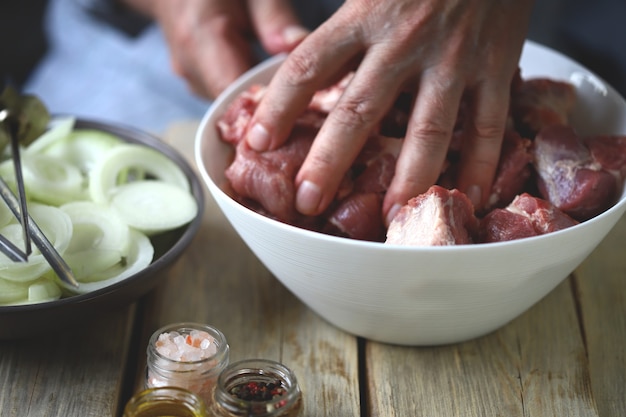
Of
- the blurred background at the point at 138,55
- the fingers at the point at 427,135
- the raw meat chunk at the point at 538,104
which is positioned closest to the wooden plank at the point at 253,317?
the fingers at the point at 427,135

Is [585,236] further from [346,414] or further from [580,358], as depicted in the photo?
[346,414]

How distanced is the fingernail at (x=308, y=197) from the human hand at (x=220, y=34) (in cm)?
67

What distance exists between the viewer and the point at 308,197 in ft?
5.08

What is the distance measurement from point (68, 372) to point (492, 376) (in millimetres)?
837

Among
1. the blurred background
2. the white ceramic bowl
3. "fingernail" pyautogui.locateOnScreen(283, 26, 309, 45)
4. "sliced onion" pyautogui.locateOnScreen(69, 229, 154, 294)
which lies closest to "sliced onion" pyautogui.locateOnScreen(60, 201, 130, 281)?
"sliced onion" pyautogui.locateOnScreen(69, 229, 154, 294)

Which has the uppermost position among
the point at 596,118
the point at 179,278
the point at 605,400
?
the point at 596,118

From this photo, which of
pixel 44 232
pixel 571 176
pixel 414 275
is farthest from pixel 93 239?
pixel 571 176

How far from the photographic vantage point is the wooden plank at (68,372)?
1.46 meters

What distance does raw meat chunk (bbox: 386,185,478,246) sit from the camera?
1362 mm

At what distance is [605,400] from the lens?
1.54 metres

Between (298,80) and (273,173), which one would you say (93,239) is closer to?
(273,173)

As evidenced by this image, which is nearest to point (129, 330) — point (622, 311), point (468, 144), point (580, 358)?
point (468, 144)

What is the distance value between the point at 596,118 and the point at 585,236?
1.82 feet

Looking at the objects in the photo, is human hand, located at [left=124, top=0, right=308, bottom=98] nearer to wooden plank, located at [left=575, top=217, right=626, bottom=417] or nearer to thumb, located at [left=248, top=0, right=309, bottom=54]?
thumb, located at [left=248, top=0, right=309, bottom=54]
